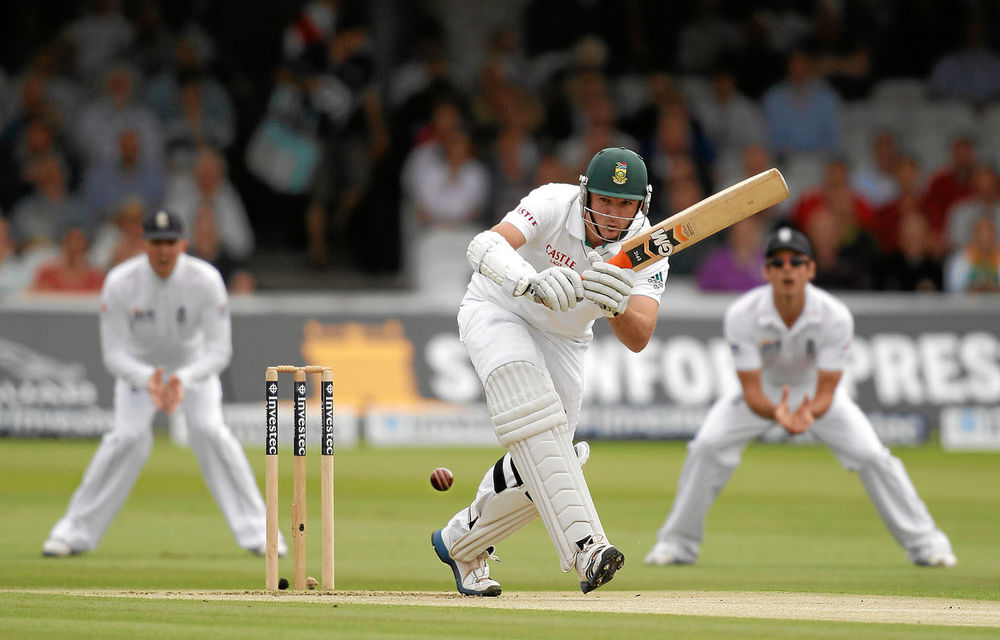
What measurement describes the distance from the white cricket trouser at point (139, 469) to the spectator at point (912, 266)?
789 centimetres

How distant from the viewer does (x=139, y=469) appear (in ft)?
26.2

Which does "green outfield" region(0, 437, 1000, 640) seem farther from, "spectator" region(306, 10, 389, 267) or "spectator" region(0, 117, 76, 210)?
"spectator" region(306, 10, 389, 267)

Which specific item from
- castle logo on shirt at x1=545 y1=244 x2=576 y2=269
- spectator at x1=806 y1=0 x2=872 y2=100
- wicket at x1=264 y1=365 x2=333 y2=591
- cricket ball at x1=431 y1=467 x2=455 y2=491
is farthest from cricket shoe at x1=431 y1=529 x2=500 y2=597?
spectator at x1=806 y1=0 x2=872 y2=100

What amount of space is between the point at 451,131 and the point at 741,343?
7.33 meters

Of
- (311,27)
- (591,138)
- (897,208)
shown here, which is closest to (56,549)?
(311,27)

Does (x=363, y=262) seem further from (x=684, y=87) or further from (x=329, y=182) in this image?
(x=684, y=87)

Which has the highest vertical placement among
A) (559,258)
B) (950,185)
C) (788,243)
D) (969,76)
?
(969,76)

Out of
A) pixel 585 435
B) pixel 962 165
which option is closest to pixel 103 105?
pixel 585 435

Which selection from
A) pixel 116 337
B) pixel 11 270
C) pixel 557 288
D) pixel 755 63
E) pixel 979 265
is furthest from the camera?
pixel 755 63

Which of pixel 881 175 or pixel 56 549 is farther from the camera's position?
pixel 881 175

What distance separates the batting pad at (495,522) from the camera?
6082 mm

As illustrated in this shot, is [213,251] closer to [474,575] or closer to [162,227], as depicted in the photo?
[162,227]

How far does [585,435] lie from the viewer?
13211 mm

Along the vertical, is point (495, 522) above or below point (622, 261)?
below
